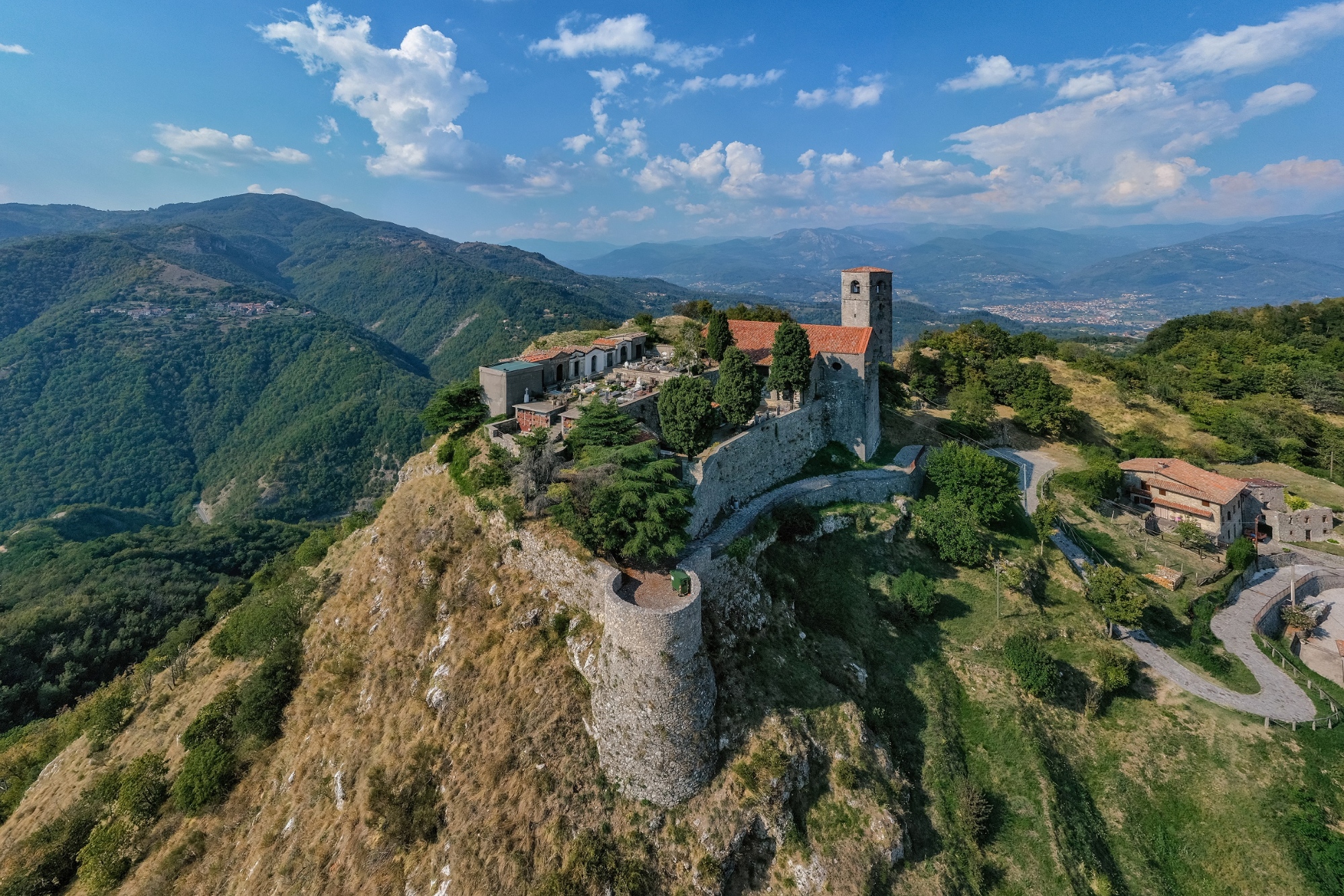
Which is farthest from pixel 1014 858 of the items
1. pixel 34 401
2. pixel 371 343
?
pixel 34 401

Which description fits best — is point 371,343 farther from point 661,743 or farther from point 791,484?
point 661,743

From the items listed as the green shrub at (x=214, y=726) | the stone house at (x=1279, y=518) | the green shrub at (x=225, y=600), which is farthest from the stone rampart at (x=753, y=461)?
the green shrub at (x=225, y=600)

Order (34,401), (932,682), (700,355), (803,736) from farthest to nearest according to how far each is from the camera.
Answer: (34,401) → (700,355) → (932,682) → (803,736)

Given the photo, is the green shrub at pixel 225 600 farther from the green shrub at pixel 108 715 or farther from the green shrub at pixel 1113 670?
the green shrub at pixel 1113 670

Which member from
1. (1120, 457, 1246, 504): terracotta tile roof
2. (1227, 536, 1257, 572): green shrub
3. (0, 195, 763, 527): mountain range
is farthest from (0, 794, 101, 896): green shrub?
(1120, 457, 1246, 504): terracotta tile roof

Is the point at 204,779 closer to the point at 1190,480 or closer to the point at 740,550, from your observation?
the point at 740,550

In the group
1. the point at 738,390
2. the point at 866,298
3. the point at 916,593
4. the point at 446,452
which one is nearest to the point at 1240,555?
the point at 916,593
